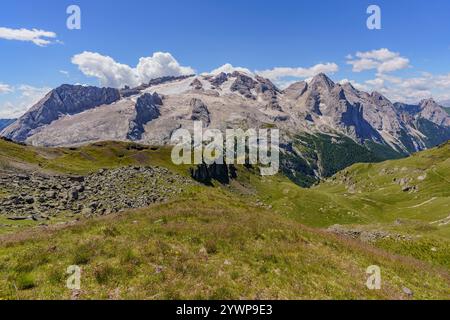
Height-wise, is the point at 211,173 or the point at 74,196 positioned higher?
the point at 74,196

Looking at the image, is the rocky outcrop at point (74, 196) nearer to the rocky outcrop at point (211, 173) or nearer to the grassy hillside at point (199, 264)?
the grassy hillside at point (199, 264)

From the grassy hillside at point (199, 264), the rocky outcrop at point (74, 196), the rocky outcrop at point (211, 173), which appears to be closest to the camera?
the grassy hillside at point (199, 264)

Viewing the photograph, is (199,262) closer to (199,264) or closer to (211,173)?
(199,264)

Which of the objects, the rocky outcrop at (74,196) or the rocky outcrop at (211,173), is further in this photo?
the rocky outcrop at (211,173)

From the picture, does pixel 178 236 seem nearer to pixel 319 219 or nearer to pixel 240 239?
pixel 240 239

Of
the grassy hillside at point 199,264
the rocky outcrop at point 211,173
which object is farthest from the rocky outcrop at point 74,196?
the rocky outcrop at point 211,173

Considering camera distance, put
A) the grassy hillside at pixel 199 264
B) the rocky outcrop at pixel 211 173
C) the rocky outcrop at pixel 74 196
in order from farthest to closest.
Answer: the rocky outcrop at pixel 211 173 → the rocky outcrop at pixel 74 196 → the grassy hillside at pixel 199 264

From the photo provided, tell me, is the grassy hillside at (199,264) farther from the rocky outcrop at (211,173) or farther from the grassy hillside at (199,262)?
the rocky outcrop at (211,173)

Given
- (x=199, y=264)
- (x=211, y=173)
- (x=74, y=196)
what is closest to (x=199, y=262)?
(x=199, y=264)

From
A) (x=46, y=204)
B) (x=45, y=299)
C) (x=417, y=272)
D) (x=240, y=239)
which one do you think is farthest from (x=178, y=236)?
(x=46, y=204)

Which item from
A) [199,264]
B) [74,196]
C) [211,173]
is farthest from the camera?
[211,173]

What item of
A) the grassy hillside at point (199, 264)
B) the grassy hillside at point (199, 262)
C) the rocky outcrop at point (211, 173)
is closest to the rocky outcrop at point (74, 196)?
the grassy hillside at point (199, 262)

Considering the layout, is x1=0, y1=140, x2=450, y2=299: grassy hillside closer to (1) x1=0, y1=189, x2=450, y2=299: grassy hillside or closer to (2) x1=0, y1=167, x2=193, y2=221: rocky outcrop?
(1) x1=0, y1=189, x2=450, y2=299: grassy hillside

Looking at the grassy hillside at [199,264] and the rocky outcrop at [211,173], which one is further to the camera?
the rocky outcrop at [211,173]
